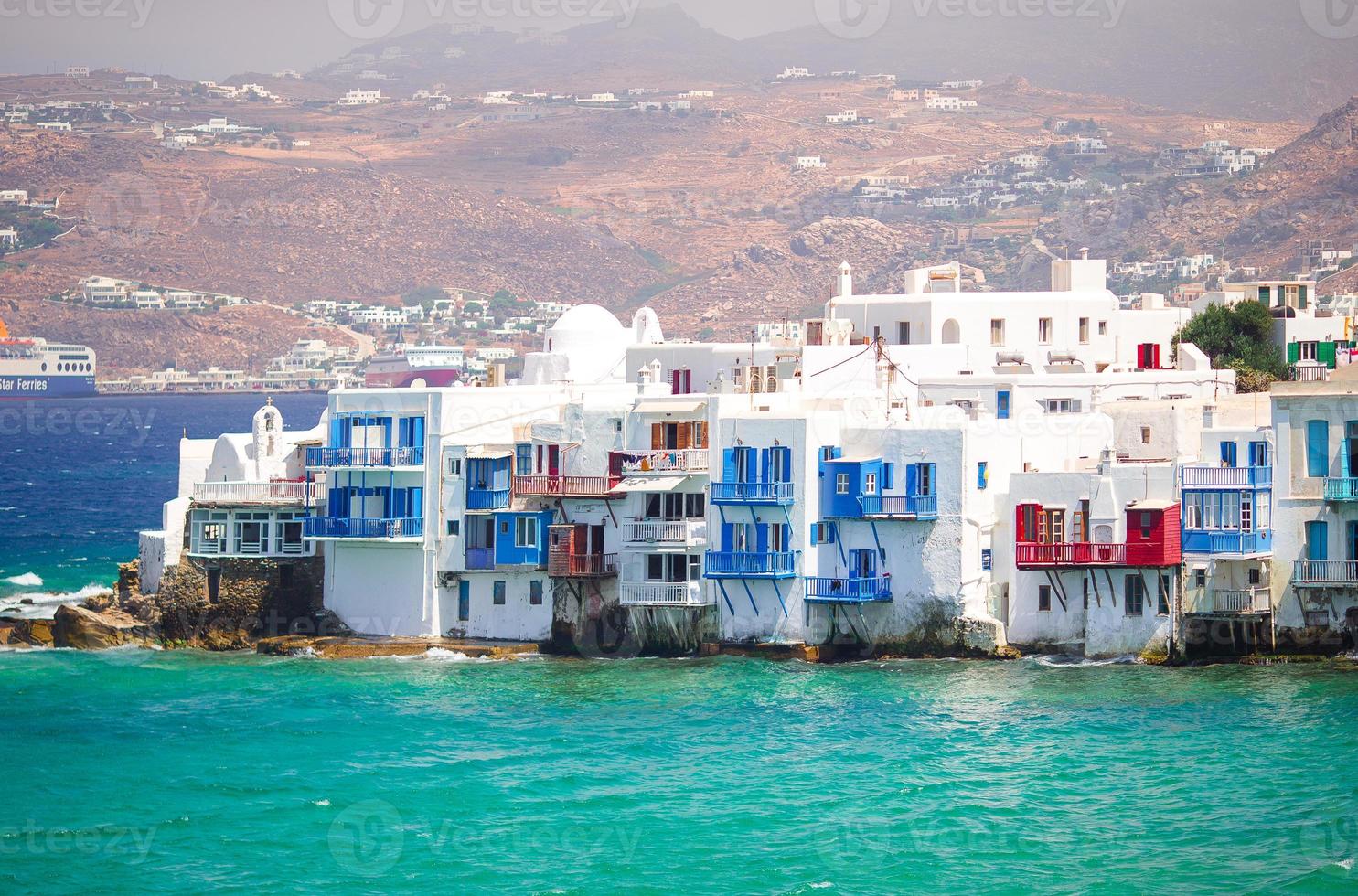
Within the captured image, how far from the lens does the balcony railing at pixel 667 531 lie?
5738 centimetres

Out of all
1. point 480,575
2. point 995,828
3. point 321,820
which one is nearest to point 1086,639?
point 995,828

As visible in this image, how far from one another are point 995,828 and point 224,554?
25.7 meters


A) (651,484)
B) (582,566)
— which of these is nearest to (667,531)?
(651,484)

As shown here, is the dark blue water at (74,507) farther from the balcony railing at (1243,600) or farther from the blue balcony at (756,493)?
the balcony railing at (1243,600)

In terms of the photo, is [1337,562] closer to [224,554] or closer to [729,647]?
[729,647]

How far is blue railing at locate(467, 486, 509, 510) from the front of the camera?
59.2 m

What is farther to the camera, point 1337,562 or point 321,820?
point 1337,562

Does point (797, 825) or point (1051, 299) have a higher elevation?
point (1051, 299)

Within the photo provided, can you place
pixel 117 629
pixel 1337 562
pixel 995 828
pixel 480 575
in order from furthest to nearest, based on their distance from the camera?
pixel 117 629 < pixel 480 575 < pixel 1337 562 < pixel 995 828

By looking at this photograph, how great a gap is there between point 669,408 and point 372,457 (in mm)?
8034

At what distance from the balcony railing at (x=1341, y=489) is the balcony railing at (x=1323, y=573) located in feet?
4.91

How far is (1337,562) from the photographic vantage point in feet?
177

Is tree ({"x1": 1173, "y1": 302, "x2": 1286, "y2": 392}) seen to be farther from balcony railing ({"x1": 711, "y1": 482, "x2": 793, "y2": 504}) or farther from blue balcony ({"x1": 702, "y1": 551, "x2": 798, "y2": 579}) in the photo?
blue balcony ({"x1": 702, "y1": 551, "x2": 798, "y2": 579})

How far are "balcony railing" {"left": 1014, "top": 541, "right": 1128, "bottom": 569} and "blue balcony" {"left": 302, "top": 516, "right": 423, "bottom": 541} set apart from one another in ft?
51.1
